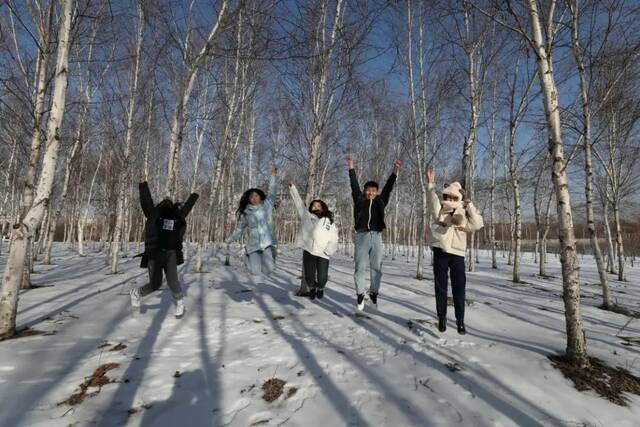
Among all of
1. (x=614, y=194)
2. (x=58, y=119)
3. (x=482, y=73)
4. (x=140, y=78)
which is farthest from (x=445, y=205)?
(x=614, y=194)

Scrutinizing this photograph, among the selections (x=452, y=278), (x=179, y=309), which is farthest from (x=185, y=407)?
(x=452, y=278)

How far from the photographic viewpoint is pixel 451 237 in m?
3.70

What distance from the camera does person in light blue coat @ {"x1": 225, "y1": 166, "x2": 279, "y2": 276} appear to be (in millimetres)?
5094

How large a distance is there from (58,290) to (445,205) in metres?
7.73

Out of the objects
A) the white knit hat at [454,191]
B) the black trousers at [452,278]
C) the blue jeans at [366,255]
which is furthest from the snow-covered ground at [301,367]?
the white knit hat at [454,191]

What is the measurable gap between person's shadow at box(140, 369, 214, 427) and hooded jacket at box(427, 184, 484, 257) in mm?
2864

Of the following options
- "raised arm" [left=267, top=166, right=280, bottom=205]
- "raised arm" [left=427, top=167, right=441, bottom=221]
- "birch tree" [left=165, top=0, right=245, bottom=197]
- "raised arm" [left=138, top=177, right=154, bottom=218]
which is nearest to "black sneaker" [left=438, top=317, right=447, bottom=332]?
"raised arm" [left=427, top=167, right=441, bottom=221]

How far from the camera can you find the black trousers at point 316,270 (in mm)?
5004

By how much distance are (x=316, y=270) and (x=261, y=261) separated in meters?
0.92

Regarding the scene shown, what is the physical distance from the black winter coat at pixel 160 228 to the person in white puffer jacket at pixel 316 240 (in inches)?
69.4

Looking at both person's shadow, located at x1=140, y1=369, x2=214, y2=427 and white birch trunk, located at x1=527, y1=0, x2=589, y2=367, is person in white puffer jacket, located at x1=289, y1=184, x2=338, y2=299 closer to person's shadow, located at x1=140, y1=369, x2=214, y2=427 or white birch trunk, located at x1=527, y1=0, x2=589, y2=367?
person's shadow, located at x1=140, y1=369, x2=214, y2=427

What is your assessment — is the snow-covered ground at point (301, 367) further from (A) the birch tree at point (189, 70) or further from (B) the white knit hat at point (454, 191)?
(A) the birch tree at point (189, 70)

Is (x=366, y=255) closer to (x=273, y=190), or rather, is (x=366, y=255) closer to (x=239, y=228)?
(x=273, y=190)

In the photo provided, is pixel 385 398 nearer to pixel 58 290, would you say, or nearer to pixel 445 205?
pixel 445 205
